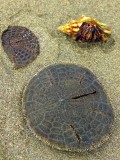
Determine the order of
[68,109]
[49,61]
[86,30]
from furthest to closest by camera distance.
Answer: [86,30] → [49,61] → [68,109]

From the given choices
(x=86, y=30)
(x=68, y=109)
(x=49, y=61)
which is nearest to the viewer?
(x=68, y=109)

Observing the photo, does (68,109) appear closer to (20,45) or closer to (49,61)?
(49,61)

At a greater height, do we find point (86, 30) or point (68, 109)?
point (86, 30)

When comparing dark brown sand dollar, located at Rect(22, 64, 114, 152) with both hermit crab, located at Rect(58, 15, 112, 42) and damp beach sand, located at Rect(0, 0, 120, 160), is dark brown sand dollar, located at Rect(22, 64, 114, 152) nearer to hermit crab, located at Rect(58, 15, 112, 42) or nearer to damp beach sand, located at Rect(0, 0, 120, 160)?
damp beach sand, located at Rect(0, 0, 120, 160)

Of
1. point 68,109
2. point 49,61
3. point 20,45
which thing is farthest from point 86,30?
point 68,109

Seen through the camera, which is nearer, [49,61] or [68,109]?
A: [68,109]

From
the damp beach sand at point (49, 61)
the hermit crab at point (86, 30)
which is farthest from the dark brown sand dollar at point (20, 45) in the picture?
the hermit crab at point (86, 30)

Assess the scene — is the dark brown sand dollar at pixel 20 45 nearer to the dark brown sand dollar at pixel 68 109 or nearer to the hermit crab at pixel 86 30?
the dark brown sand dollar at pixel 68 109
